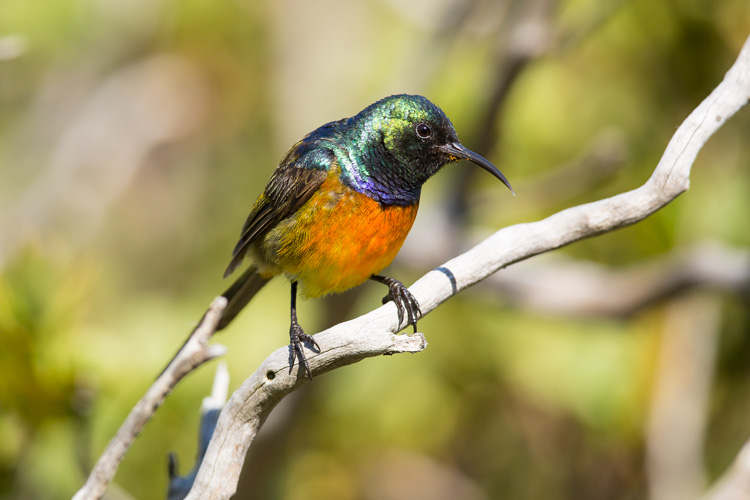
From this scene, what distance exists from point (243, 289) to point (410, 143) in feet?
3.55

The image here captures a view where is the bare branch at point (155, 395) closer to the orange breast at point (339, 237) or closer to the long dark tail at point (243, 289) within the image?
the orange breast at point (339, 237)

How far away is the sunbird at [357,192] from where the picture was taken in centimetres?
335

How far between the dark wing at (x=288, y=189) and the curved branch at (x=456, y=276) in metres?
0.98

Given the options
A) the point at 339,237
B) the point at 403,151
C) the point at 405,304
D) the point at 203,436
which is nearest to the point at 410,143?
the point at 403,151

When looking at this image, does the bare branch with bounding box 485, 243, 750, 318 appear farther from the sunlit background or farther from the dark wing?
the dark wing

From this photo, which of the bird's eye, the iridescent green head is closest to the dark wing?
the iridescent green head

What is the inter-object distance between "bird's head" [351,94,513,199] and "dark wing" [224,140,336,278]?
0.21m

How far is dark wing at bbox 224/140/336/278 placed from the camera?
3494mm

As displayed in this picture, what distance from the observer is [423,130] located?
11.3 ft

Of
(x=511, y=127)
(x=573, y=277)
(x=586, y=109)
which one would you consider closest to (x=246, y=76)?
(x=511, y=127)

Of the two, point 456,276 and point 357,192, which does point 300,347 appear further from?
point 357,192

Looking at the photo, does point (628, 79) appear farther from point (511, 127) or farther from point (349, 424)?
point (349, 424)

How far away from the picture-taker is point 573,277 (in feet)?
18.1

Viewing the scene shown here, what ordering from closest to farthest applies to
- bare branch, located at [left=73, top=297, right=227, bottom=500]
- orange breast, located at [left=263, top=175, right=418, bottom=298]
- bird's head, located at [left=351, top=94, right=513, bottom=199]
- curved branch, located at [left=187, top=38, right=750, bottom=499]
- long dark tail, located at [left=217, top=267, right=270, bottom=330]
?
1. bare branch, located at [left=73, top=297, right=227, bottom=500]
2. curved branch, located at [left=187, top=38, right=750, bottom=499]
3. orange breast, located at [left=263, top=175, right=418, bottom=298]
4. bird's head, located at [left=351, top=94, right=513, bottom=199]
5. long dark tail, located at [left=217, top=267, right=270, bottom=330]
